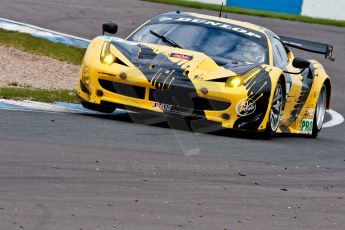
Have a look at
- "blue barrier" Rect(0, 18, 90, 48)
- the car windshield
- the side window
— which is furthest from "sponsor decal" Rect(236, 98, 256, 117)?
"blue barrier" Rect(0, 18, 90, 48)

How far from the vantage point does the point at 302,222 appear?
6.45m

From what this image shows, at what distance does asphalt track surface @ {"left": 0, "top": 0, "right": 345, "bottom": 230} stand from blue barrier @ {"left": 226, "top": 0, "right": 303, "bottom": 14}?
15.0 m

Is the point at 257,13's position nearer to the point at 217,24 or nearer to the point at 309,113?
the point at 309,113

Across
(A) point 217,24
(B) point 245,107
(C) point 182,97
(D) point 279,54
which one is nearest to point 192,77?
(C) point 182,97

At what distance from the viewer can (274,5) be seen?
26.6m

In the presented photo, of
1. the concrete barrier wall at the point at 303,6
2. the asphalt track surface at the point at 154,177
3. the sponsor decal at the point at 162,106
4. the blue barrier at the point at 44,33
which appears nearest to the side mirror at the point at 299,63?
the asphalt track surface at the point at 154,177

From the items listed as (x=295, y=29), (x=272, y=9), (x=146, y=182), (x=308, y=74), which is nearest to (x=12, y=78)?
(x=308, y=74)

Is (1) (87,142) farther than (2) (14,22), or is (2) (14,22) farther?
(2) (14,22)

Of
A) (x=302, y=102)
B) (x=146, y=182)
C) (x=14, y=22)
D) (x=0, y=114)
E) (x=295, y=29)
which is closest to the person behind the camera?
(x=146, y=182)

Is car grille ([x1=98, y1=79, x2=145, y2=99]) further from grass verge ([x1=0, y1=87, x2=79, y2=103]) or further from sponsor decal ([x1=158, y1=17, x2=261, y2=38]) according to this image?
sponsor decal ([x1=158, y1=17, x2=261, y2=38])

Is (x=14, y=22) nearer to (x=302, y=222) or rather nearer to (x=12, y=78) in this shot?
(x=12, y=78)

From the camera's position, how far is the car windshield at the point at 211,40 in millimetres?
11344

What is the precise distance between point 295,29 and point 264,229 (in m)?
17.5

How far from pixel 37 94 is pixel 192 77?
2310mm
